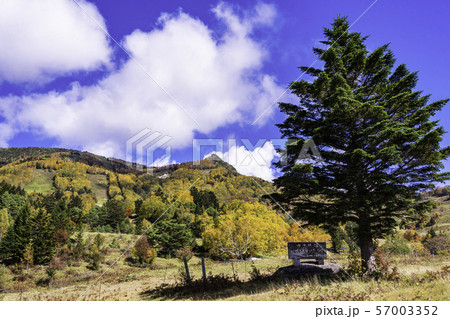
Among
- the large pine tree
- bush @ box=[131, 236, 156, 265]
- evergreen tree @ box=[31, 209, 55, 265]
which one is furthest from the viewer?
bush @ box=[131, 236, 156, 265]

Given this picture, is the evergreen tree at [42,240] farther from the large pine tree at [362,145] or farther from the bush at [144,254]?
the large pine tree at [362,145]

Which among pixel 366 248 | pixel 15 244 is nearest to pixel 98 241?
pixel 15 244

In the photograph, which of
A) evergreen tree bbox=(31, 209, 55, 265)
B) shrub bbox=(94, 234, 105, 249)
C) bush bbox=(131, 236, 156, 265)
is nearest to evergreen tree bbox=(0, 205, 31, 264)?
evergreen tree bbox=(31, 209, 55, 265)

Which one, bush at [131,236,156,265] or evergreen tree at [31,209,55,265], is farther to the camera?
bush at [131,236,156,265]

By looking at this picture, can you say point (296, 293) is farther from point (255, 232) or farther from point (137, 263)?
point (137, 263)

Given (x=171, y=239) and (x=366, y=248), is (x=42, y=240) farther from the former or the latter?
(x=366, y=248)

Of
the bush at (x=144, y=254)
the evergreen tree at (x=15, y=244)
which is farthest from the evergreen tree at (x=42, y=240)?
the bush at (x=144, y=254)

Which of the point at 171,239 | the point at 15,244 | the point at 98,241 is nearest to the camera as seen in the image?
the point at 15,244

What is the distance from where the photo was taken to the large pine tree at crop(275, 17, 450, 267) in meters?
9.39

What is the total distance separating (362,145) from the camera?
411 inches

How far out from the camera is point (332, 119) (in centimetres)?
1016

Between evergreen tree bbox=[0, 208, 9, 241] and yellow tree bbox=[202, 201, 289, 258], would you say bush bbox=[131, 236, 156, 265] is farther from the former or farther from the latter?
evergreen tree bbox=[0, 208, 9, 241]
